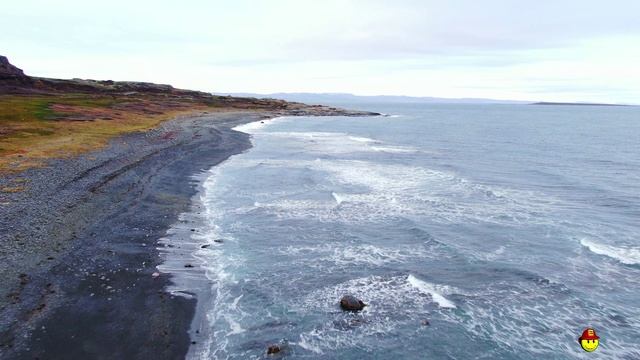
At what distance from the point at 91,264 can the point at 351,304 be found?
1296cm

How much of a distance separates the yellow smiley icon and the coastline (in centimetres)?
1451

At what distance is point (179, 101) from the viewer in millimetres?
141375

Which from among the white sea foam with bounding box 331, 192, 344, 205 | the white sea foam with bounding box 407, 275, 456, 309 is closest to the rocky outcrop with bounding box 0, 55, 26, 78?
the white sea foam with bounding box 331, 192, 344, 205

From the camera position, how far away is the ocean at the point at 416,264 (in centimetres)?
1834

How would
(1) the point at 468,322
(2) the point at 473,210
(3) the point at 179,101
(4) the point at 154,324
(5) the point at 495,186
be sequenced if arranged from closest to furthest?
(4) the point at 154,324 → (1) the point at 468,322 → (2) the point at 473,210 → (5) the point at 495,186 → (3) the point at 179,101

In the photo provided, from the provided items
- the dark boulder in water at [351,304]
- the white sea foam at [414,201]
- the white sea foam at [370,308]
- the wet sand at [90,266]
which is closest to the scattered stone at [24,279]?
the wet sand at [90,266]

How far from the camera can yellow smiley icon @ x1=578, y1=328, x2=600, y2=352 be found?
56.0 ft

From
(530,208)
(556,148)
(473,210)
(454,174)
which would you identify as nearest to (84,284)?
(473,210)

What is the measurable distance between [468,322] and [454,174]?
1417 inches

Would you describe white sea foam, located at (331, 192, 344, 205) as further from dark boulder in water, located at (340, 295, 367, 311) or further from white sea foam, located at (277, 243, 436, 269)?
dark boulder in water, located at (340, 295, 367, 311)

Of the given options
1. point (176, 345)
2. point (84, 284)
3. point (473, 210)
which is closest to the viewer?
point (176, 345)

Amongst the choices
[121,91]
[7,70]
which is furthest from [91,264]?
[121,91]

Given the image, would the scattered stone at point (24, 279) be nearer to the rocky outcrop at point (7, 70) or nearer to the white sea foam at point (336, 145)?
the white sea foam at point (336, 145)

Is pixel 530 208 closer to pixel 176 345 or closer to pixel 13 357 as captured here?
pixel 176 345
